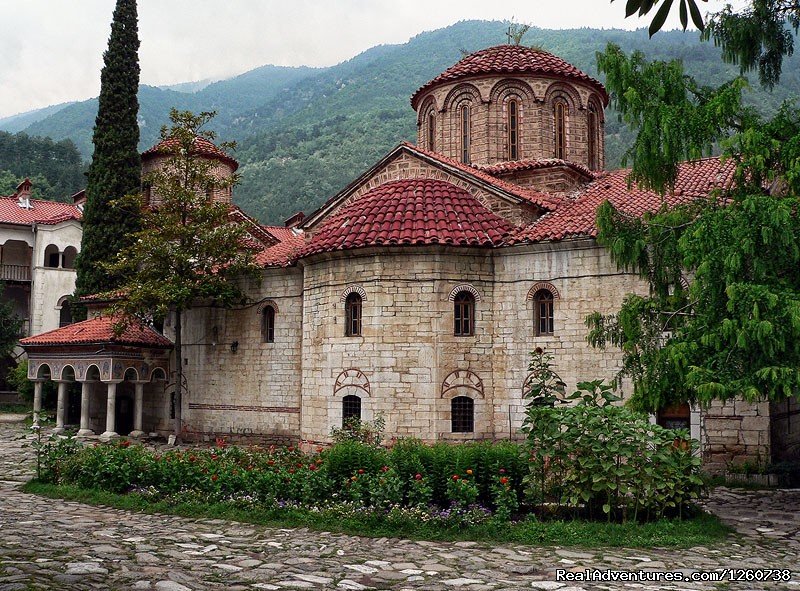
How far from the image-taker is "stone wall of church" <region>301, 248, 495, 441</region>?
43.8 ft

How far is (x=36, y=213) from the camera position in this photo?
3045cm

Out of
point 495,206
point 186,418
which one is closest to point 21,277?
point 186,418

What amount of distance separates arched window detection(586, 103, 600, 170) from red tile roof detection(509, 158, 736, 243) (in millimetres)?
2147

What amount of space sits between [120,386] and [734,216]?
16293 mm

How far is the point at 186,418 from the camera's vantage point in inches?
715

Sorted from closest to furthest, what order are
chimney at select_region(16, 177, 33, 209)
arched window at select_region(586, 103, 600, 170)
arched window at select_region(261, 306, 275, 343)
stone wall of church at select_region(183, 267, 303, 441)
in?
stone wall of church at select_region(183, 267, 303, 441) < arched window at select_region(261, 306, 275, 343) < arched window at select_region(586, 103, 600, 170) < chimney at select_region(16, 177, 33, 209)

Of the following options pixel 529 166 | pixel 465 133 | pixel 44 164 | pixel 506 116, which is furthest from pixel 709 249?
pixel 44 164

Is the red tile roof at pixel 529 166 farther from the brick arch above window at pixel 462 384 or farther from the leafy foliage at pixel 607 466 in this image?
the leafy foliage at pixel 607 466

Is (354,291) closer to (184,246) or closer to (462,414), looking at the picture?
(462,414)

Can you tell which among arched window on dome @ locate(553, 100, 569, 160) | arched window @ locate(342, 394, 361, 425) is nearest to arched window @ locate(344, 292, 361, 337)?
arched window @ locate(342, 394, 361, 425)

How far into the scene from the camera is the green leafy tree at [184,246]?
16.2 metres

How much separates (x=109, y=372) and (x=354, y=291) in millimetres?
7098

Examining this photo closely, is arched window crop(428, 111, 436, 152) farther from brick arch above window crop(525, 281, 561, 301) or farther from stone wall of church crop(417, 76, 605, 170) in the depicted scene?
brick arch above window crop(525, 281, 561, 301)

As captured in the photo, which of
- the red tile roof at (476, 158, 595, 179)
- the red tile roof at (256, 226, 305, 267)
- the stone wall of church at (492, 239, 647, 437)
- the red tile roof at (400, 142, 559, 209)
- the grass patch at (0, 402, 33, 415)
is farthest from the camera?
the grass patch at (0, 402, 33, 415)
